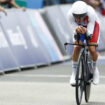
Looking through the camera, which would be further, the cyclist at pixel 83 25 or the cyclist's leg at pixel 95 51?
the cyclist's leg at pixel 95 51

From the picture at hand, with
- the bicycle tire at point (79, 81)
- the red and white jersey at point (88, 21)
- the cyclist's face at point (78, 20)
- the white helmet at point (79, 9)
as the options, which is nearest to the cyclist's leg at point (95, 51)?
the red and white jersey at point (88, 21)

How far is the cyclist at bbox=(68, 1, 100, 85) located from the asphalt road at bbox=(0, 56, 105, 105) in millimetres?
749

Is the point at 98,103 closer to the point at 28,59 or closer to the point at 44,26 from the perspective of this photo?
the point at 28,59

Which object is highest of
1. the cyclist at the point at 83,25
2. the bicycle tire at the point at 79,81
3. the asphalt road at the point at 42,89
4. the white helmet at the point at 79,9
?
the white helmet at the point at 79,9

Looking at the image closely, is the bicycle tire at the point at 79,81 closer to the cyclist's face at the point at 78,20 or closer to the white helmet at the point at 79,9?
the cyclist's face at the point at 78,20

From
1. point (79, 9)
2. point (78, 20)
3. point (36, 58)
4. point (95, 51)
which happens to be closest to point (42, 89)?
point (95, 51)

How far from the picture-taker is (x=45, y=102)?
9961 millimetres

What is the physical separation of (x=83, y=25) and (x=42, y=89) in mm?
2469

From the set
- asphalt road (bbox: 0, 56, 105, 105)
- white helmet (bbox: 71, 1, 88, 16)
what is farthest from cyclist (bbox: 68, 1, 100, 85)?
asphalt road (bbox: 0, 56, 105, 105)

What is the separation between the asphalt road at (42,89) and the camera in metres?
10.1

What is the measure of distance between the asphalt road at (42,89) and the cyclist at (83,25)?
0.75 m

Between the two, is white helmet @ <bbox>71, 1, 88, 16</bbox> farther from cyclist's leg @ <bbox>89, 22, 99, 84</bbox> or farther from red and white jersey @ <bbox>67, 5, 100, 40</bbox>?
cyclist's leg @ <bbox>89, 22, 99, 84</bbox>

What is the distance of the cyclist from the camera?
9.29 m

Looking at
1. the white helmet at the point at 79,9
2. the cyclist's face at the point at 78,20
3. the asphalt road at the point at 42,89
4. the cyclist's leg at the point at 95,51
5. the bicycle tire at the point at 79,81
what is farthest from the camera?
the asphalt road at the point at 42,89
